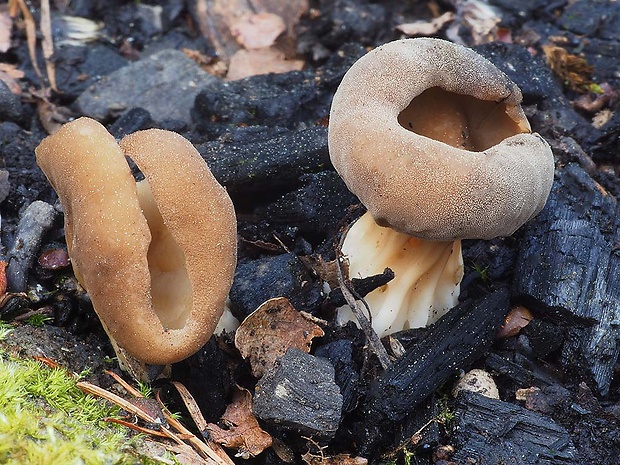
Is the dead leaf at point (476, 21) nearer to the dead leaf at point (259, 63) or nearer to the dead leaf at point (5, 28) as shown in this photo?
the dead leaf at point (259, 63)

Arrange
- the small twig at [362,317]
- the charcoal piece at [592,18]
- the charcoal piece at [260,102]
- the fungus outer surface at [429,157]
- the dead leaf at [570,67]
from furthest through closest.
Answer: the charcoal piece at [592,18] → the dead leaf at [570,67] → the charcoal piece at [260,102] → the small twig at [362,317] → the fungus outer surface at [429,157]

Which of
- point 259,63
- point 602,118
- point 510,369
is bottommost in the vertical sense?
point 510,369

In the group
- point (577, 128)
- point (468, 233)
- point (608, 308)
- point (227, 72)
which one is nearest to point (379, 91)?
point (468, 233)

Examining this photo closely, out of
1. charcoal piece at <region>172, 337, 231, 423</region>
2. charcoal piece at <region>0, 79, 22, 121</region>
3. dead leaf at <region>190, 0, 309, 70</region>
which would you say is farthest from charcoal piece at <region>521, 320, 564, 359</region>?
charcoal piece at <region>0, 79, 22, 121</region>

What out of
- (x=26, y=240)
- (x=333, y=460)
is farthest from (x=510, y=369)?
(x=26, y=240)

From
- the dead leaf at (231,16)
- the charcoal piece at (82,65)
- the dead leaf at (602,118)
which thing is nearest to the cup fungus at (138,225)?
the charcoal piece at (82,65)

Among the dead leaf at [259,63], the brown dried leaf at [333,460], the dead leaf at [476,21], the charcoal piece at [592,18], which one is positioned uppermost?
the charcoal piece at [592,18]

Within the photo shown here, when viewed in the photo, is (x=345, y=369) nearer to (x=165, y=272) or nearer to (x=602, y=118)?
(x=165, y=272)
